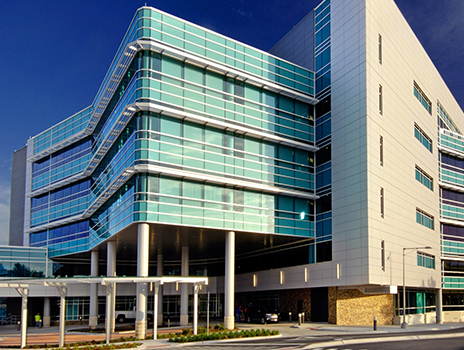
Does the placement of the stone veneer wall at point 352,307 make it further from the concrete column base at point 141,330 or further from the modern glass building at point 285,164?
the concrete column base at point 141,330

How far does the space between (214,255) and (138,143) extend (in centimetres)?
2967

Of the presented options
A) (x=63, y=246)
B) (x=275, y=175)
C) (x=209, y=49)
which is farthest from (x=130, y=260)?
(x=209, y=49)

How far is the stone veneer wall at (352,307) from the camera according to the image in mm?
41562

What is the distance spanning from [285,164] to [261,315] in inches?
575

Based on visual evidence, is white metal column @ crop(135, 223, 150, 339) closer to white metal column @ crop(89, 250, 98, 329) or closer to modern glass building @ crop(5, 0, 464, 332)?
modern glass building @ crop(5, 0, 464, 332)

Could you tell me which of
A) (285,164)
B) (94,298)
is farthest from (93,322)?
(285,164)

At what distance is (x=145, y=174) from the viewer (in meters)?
35.1

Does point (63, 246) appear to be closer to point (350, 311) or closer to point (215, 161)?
point (215, 161)

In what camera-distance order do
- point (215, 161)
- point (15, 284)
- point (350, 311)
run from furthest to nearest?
point (350, 311) < point (215, 161) < point (15, 284)

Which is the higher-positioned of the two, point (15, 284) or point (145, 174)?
point (145, 174)

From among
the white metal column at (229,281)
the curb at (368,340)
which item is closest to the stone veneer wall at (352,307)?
the curb at (368,340)

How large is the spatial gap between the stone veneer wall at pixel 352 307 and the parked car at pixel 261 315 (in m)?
5.52

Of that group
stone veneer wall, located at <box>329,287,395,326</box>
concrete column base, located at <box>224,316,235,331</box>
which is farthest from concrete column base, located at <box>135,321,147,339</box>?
stone veneer wall, located at <box>329,287,395,326</box>

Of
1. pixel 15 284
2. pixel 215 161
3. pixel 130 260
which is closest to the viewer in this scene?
pixel 15 284
